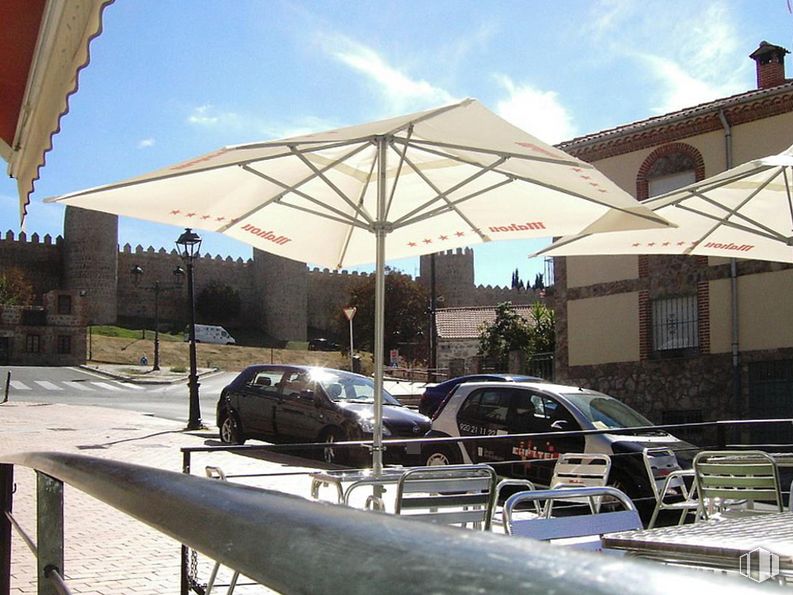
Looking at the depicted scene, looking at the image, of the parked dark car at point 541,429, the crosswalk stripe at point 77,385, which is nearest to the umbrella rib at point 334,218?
the parked dark car at point 541,429

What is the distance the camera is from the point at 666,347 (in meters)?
20.1

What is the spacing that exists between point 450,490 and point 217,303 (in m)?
70.1

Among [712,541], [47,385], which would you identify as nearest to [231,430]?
[712,541]

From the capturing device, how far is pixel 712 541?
275 cm

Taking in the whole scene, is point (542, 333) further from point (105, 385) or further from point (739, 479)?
point (739, 479)

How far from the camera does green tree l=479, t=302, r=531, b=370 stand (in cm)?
3497

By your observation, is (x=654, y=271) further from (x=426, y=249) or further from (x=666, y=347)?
(x=426, y=249)

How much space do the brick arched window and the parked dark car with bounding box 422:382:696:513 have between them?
10767mm

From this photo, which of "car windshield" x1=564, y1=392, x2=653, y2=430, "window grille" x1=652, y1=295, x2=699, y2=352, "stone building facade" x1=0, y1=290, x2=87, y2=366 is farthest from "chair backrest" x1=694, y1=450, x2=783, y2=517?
"stone building facade" x1=0, y1=290, x2=87, y2=366

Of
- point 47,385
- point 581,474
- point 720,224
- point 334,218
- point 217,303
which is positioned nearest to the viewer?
point 581,474

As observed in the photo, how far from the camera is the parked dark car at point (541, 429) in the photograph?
884 centimetres

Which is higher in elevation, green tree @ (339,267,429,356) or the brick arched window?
the brick arched window

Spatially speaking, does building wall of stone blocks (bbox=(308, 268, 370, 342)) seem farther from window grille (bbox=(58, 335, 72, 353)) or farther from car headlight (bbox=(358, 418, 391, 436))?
car headlight (bbox=(358, 418, 391, 436))

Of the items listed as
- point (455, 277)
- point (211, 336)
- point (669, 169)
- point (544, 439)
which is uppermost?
point (455, 277)
